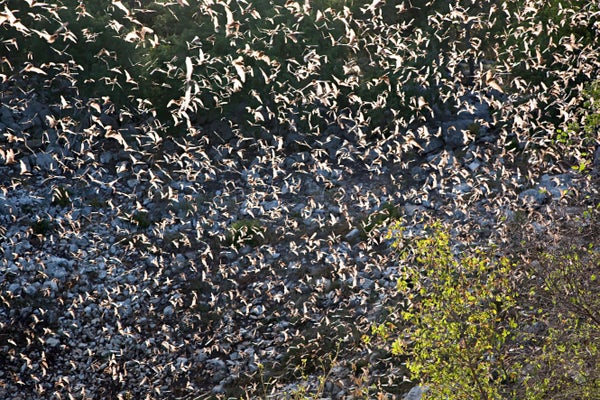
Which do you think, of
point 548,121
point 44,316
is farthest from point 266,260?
point 548,121

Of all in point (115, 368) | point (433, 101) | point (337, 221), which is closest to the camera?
point (115, 368)

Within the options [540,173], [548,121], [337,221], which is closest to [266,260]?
[337,221]

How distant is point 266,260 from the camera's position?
2017 cm

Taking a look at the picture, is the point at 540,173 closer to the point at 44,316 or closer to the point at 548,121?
the point at 548,121

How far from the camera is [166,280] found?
19766mm

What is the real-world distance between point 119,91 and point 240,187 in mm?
6482

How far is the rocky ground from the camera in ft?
55.1

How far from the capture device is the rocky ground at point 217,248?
16797 millimetres

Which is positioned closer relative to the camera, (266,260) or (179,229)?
(266,260)

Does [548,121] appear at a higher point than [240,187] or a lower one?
higher

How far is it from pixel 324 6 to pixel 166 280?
13.2 m

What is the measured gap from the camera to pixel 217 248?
20.9 meters

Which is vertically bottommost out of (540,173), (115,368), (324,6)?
(115,368)

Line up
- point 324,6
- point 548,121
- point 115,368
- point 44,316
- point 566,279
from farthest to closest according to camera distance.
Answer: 1. point 324,6
2. point 548,121
3. point 44,316
4. point 115,368
5. point 566,279
